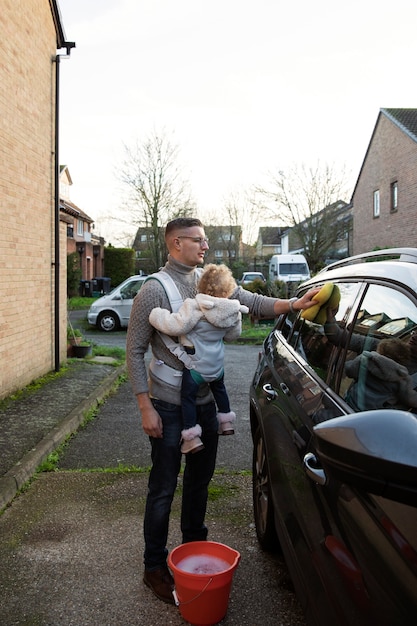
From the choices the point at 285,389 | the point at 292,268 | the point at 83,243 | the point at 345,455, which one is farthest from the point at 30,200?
the point at 83,243

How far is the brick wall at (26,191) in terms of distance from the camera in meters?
7.72

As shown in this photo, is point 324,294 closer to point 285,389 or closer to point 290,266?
point 285,389

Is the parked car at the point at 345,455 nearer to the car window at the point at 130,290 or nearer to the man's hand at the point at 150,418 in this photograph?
the man's hand at the point at 150,418

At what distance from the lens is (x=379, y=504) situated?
5.35ft

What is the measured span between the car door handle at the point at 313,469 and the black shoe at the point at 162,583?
52.9 inches

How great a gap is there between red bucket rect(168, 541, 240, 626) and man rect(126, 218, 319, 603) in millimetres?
206

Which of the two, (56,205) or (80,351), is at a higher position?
(56,205)

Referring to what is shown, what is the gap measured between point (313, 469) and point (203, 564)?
1300mm

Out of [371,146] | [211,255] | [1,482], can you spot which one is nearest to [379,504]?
[1,482]

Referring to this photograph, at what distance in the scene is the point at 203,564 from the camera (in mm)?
3137

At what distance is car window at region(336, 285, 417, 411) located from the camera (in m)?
2.08

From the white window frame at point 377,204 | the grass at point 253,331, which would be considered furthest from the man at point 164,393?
the white window frame at point 377,204

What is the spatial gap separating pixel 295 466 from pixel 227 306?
2.86 ft

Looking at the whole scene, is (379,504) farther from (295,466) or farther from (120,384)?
(120,384)
